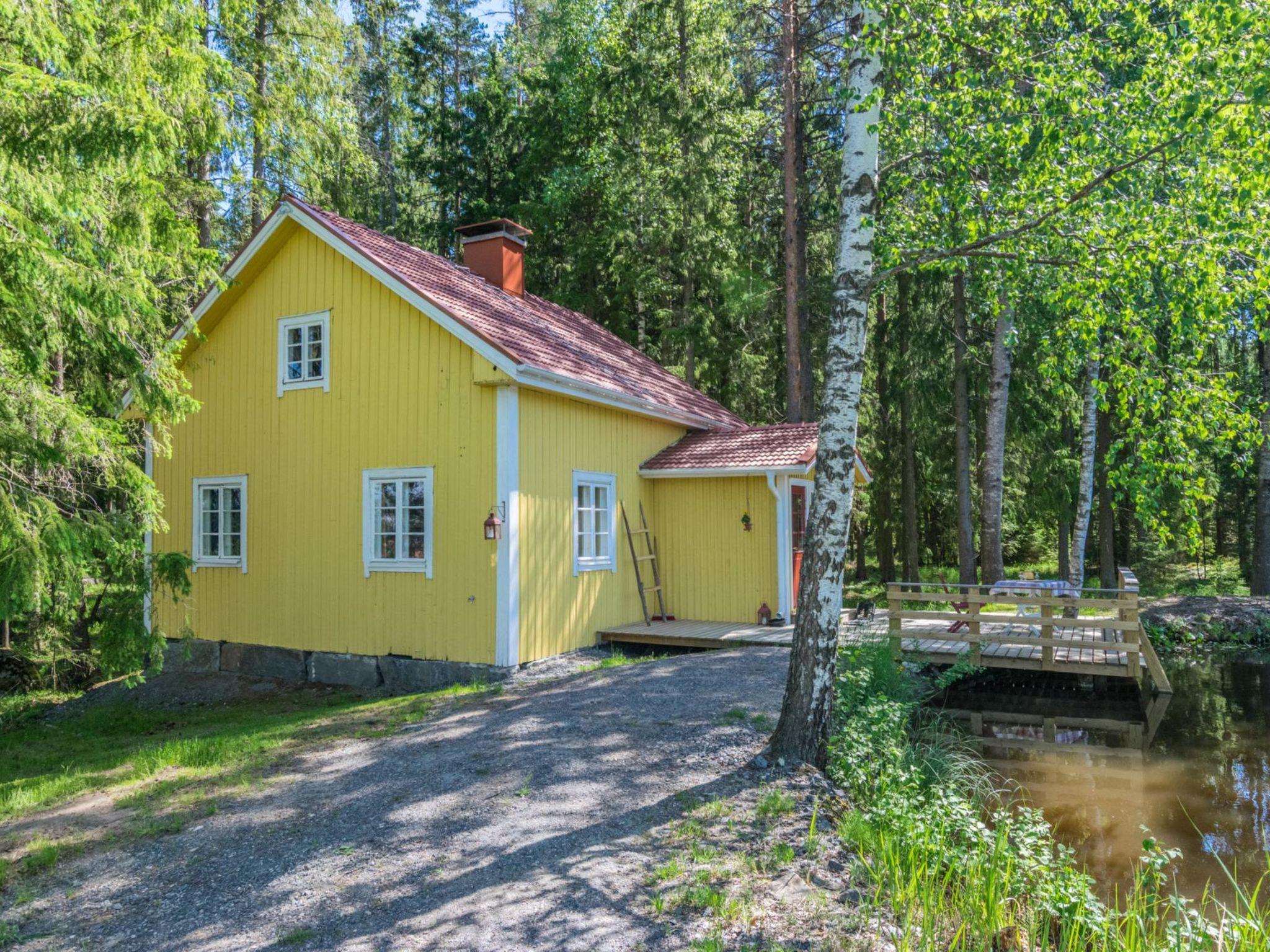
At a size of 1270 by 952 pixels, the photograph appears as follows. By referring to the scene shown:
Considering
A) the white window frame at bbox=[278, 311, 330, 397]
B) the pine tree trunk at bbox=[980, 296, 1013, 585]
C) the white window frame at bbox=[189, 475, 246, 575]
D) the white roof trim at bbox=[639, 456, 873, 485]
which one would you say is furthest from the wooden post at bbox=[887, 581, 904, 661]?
the white window frame at bbox=[189, 475, 246, 575]

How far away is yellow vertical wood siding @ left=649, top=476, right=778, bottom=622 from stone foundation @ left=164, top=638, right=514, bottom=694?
3809 millimetres

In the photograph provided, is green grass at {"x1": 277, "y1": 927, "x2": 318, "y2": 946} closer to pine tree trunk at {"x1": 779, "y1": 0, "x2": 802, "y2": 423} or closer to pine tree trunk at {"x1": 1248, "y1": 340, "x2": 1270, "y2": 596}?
pine tree trunk at {"x1": 779, "y1": 0, "x2": 802, "y2": 423}

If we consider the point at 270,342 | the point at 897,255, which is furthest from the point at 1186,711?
the point at 270,342

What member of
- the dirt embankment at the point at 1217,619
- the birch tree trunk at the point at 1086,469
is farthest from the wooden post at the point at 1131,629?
the dirt embankment at the point at 1217,619

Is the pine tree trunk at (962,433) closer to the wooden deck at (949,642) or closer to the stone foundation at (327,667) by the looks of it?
the wooden deck at (949,642)

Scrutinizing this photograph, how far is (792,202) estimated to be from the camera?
1684 centimetres

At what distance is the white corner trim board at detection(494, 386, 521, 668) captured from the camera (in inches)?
374

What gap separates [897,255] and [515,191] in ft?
64.0

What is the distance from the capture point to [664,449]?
13258 mm

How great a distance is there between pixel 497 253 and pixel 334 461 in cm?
469

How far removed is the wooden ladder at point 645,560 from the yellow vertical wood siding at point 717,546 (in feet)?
0.57

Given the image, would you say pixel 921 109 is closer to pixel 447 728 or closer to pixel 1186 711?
pixel 447 728

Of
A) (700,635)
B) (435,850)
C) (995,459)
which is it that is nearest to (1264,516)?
(995,459)

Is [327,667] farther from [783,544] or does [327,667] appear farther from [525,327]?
[783,544]
